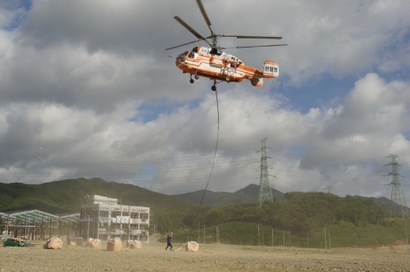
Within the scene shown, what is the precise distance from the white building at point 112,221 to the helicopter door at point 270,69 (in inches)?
2138

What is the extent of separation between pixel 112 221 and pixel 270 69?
61.9 metres

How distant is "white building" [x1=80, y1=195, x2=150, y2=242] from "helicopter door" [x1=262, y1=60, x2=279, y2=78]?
54.3 meters

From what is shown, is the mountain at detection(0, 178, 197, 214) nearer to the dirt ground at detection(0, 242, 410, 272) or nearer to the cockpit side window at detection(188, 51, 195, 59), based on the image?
the dirt ground at detection(0, 242, 410, 272)

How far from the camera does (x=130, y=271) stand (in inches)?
688

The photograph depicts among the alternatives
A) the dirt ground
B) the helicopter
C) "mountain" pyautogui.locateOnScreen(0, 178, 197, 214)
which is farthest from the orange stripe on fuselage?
"mountain" pyautogui.locateOnScreen(0, 178, 197, 214)

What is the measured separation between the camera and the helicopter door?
82.5 ft

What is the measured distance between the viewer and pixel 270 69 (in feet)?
83.4

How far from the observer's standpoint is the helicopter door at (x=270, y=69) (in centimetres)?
2514

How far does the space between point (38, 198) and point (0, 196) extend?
11.6 m

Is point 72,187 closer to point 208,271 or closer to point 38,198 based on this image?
point 38,198

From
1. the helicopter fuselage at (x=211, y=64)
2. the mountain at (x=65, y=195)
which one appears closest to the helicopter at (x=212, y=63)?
the helicopter fuselage at (x=211, y=64)

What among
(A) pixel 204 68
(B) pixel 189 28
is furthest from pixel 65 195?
(B) pixel 189 28

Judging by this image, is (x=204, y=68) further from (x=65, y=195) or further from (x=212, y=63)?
(x=65, y=195)

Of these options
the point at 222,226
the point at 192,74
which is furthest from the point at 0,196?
the point at 192,74
